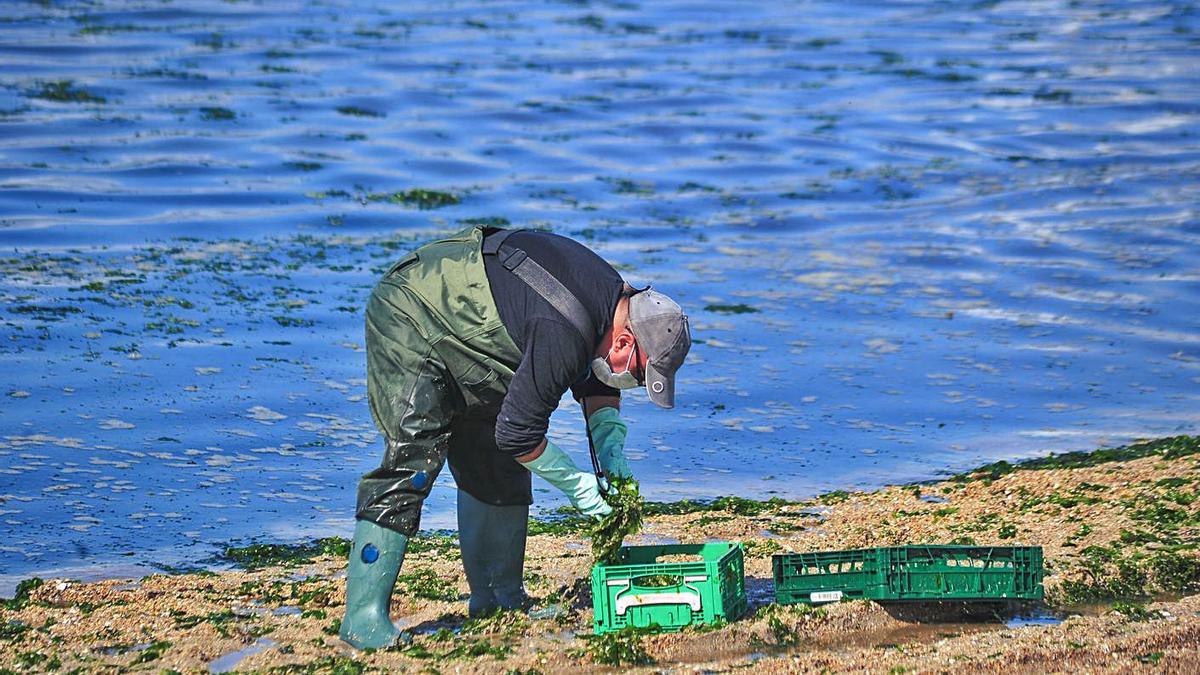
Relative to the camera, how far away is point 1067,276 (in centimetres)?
1352

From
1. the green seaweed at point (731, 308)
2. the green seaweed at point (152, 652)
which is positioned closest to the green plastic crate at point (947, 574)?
the green seaweed at point (152, 652)

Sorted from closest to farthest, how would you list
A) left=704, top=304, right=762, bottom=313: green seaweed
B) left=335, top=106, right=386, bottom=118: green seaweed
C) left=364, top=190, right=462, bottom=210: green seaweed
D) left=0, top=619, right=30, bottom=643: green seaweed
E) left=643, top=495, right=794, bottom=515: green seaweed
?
left=0, top=619, right=30, bottom=643: green seaweed
left=643, top=495, right=794, bottom=515: green seaweed
left=704, top=304, right=762, bottom=313: green seaweed
left=364, top=190, right=462, bottom=210: green seaweed
left=335, top=106, right=386, bottom=118: green seaweed

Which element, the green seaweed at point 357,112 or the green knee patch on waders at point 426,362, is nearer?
the green knee patch on waders at point 426,362

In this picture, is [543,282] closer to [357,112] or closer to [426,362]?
[426,362]

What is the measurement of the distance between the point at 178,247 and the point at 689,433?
561cm

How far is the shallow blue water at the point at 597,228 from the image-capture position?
8844mm

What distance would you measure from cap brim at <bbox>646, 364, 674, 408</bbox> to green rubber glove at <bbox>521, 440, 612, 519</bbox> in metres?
0.39

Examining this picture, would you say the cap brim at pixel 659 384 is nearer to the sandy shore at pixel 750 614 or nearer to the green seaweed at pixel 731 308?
the sandy shore at pixel 750 614

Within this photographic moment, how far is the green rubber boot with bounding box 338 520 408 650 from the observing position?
5.59 metres

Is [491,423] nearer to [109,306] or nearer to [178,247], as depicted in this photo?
[109,306]

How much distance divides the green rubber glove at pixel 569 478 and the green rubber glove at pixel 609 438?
0.17 meters

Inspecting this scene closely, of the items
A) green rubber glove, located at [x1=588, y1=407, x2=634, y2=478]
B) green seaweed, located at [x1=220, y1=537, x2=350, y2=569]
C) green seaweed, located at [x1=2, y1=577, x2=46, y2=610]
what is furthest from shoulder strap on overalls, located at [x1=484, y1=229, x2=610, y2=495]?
green seaweed, located at [x1=2, y1=577, x2=46, y2=610]

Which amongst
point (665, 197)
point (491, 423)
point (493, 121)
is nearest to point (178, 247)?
point (665, 197)

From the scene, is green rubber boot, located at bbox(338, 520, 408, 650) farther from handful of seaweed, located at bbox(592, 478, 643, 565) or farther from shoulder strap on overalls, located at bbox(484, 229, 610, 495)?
shoulder strap on overalls, located at bbox(484, 229, 610, 495)
